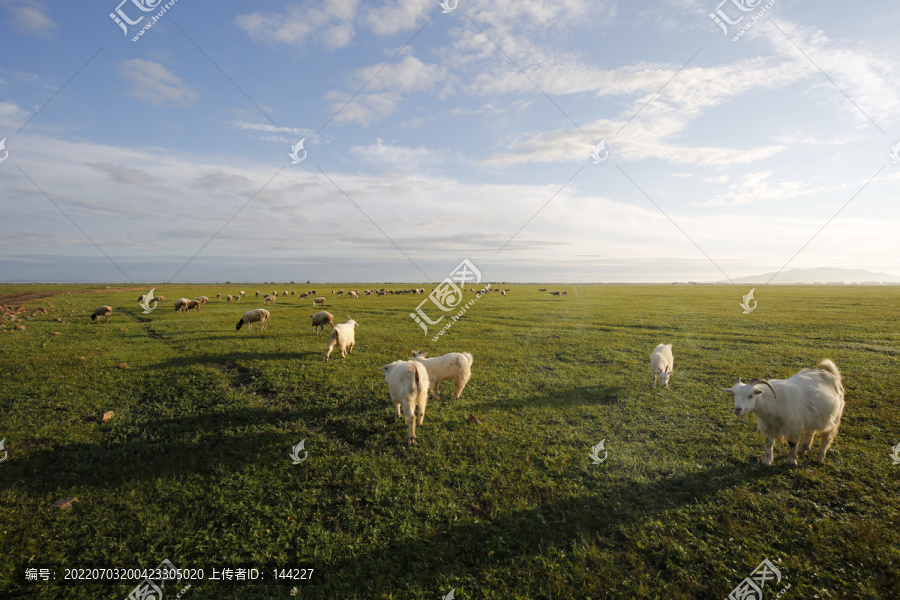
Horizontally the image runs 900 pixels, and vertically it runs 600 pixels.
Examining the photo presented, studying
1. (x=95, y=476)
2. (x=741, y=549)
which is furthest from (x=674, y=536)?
(x=95, y=476)

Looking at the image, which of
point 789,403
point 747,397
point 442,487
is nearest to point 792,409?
point 789,403

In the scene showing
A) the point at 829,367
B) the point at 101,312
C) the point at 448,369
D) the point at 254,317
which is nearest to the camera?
the point at 829,367

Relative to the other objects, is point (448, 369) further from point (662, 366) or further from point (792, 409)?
point (792, 409)

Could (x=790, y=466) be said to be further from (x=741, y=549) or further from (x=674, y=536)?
(x=674, y=536)

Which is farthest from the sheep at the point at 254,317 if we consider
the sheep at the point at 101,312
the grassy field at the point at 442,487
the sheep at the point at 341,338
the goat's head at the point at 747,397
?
the goat's head at the point at 747,397

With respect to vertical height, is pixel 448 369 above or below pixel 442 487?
above

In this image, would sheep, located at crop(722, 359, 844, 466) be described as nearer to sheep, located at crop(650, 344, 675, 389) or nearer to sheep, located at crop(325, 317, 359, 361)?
sheep, located at crop(650, 344, 675, 389)

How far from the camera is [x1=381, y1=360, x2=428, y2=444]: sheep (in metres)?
9.10

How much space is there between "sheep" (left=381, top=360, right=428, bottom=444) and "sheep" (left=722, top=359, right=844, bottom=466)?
712 cm

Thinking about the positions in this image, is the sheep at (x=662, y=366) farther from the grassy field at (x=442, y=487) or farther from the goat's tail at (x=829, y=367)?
the goat's tail at (x=829, y=367)

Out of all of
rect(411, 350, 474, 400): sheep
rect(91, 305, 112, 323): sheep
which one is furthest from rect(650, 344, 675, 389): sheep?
rect(91, 305, 112, 323): sheep

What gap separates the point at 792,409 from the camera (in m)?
7.49

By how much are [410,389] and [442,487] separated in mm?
2704

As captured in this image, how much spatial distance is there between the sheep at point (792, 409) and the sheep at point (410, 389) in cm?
712
